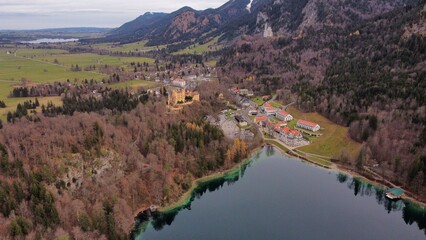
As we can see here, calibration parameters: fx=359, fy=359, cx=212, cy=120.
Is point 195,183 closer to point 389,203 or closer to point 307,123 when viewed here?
point 389,203

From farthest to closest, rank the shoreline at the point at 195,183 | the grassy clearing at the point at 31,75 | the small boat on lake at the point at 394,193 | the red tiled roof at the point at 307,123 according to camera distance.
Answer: the grassy clearing at the point at 31,75 → the red tiled roof at the point at 307,123 → the small boat on lake at the point at 394,193 → the shoreline at the point at 195,183

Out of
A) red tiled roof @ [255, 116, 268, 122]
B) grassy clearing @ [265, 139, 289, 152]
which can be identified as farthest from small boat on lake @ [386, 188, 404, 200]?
red tiled roof @ [255, 116, 268, 122]

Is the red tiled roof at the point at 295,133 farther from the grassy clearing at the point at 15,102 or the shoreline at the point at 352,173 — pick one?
the grassy clearing at the point at 15,102

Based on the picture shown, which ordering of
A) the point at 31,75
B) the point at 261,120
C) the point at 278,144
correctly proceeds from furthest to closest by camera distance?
the point at 31,75 < the point at 261,120 < the point at 278,144

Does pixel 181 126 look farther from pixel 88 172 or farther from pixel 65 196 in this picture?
pixel 65 196

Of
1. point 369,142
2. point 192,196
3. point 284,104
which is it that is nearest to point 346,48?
point 284,104

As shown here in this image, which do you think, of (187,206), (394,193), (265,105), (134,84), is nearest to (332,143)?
(394,193)

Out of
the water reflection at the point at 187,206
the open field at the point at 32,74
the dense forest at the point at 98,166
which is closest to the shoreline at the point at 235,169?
the water reflection at the point at 187,206
